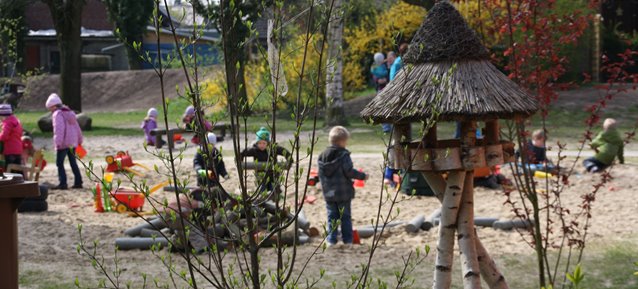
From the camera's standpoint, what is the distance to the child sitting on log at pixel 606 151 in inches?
580

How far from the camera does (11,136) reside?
569 inches

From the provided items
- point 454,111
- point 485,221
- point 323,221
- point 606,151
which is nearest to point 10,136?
point 323,221

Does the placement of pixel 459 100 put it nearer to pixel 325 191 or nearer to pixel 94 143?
pixel 325 191

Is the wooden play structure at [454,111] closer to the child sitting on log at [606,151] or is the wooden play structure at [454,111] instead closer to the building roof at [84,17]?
the child sitting on log at [606,151]

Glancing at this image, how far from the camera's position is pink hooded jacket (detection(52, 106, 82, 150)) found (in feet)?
48.0

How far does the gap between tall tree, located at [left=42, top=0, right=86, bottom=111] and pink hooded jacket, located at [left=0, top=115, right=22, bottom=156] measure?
15.2 meters

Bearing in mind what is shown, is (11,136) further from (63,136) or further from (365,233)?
(365,233)

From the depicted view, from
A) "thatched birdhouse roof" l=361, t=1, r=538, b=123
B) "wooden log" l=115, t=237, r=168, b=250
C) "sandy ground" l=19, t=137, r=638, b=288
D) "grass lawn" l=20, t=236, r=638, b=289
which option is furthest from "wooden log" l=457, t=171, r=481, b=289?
"wooden log" l=115, t=237, r=168, b=250

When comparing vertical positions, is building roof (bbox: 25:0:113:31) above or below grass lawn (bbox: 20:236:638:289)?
above

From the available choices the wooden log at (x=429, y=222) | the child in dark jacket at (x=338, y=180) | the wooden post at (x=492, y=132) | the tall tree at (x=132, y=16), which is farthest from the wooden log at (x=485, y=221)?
the tall tree at (x=132, y=16)

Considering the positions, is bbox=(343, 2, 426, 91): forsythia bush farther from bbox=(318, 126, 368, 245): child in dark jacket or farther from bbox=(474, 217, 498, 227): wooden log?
bbox=(318, 126, 368, 245): child in dark jacket

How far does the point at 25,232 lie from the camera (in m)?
11.0

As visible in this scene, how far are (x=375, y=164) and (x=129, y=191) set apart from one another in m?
4.97

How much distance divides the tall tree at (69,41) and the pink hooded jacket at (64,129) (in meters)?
15.0
